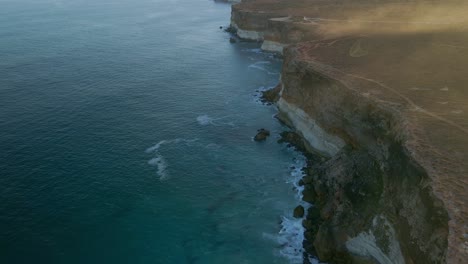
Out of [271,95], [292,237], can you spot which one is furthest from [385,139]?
[271,95]

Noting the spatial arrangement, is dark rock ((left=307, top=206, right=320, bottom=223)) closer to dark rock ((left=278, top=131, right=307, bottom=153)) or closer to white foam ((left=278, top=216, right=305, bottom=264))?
white foam ((left=278, top=216, right=305, bottom=264))

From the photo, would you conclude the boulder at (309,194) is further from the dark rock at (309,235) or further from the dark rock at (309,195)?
the dark rock at (309,235)

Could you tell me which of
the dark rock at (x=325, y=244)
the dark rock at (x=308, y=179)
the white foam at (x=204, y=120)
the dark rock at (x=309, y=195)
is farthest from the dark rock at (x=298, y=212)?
the white foam at (x=204, y=120)

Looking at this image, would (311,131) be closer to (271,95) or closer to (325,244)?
(271,95)

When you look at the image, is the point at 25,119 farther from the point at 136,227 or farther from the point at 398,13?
the point at 398,13

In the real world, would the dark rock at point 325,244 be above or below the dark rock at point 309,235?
above

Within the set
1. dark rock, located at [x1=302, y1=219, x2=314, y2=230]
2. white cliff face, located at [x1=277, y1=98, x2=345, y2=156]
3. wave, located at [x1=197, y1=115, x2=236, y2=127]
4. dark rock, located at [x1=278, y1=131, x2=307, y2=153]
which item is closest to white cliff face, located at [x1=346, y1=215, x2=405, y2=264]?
dark rock, located at [x1=302, y1=219, x2=314, y2=230]
